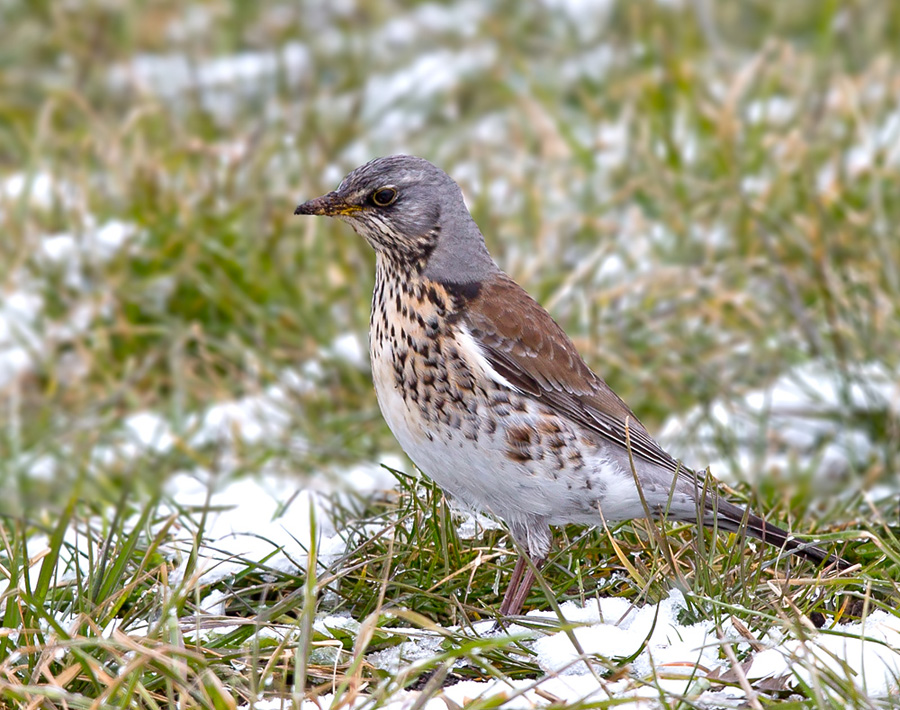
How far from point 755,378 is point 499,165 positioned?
2.34m

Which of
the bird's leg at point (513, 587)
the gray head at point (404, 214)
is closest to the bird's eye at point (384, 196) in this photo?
the gray head at point (404, 214)

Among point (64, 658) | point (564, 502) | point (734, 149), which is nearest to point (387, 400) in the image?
point (564, 502)

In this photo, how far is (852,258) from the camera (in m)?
6.40

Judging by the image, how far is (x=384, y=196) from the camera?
379 centimetres

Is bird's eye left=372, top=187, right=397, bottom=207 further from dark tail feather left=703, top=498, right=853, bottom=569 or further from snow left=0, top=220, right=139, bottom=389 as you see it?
snow left=0, top=220, right=139, bottom=389

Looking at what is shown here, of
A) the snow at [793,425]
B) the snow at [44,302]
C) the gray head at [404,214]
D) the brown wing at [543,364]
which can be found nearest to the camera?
the brown wing at [543,364]

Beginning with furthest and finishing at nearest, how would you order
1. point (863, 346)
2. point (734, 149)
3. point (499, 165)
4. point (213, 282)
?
point (499, 165), point (734, 149), point (213, 282), point (863, 346)

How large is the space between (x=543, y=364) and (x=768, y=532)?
2.64 feet

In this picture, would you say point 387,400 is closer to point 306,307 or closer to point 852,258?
point 306,307

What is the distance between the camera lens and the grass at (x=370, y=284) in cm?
321

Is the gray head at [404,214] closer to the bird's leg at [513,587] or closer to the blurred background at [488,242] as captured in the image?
the bird's leg at [513,587]

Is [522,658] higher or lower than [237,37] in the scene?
lower

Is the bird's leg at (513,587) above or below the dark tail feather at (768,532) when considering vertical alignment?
below

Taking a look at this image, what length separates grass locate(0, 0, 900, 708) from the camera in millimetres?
3211
